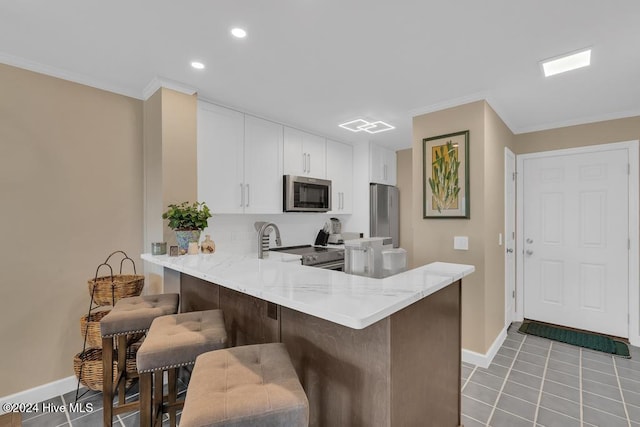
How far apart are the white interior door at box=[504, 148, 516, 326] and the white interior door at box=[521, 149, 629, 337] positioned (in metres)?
0.23

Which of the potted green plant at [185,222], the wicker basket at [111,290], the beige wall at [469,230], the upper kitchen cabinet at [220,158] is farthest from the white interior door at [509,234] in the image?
the wicker basket at [111,290]

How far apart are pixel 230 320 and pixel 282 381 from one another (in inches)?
40.0

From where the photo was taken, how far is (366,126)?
11.7 ft

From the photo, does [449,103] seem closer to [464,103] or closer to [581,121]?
[464,103]

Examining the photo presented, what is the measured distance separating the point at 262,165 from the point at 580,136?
11.8ft

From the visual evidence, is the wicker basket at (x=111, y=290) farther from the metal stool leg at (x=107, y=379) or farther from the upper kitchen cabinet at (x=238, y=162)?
the upper kitchen cabinet at (x=238, y=162)

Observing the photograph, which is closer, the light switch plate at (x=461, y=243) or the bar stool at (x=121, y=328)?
the bar stool at (x=121, y=328)

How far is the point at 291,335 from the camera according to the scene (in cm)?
151

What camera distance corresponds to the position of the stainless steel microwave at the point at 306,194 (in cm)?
341

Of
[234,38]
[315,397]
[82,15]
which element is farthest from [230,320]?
[82,15]

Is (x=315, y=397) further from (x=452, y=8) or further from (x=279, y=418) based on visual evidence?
(x=452, y=8)

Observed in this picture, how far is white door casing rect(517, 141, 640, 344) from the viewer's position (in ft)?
10.5

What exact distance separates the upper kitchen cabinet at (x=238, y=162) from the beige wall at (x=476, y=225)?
1534mm

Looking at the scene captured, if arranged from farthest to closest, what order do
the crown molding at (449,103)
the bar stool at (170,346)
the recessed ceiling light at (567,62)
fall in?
the crown molding at (449,103) → the recessed ceiling light at (567,62) → the bar stool at (170,346)
